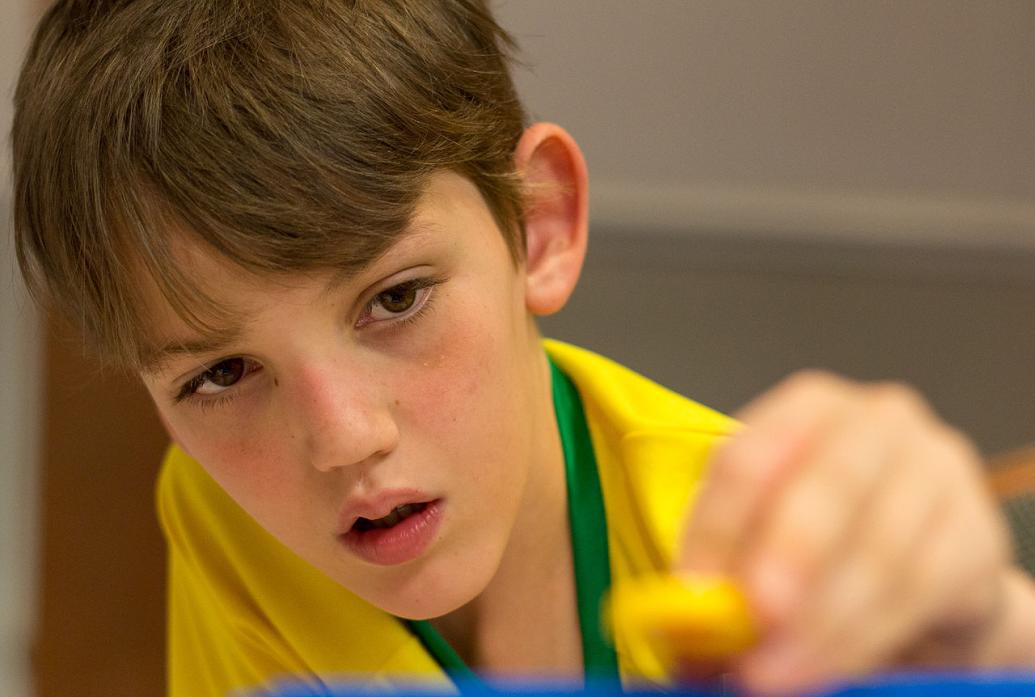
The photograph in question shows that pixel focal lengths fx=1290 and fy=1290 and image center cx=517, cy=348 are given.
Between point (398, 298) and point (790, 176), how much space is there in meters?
1.02

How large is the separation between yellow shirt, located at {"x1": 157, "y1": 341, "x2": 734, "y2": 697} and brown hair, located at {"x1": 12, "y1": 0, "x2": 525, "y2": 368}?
188 millimetres

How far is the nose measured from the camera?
0.57 meters

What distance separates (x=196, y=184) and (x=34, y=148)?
0.44 feet

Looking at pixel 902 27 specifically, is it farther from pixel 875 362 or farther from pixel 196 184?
pixel 196 184

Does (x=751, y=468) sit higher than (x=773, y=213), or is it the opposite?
(x=773, y=213)

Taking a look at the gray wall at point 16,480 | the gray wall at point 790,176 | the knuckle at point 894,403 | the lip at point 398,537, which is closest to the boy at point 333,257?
the lip at point 398,537

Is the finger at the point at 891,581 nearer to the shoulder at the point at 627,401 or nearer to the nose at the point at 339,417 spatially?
the nose at the point at 339,417

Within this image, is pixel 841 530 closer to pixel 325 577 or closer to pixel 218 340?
pixel 218 340

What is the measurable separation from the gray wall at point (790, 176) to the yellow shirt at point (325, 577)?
0.69 m

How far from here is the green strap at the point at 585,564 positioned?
0.80 metres

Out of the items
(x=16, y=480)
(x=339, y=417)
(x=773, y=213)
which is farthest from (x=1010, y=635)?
(x=16, y=480)

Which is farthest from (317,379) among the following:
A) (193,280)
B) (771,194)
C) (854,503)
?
(771,194)

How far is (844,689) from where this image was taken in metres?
0.29

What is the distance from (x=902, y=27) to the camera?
1.54m
